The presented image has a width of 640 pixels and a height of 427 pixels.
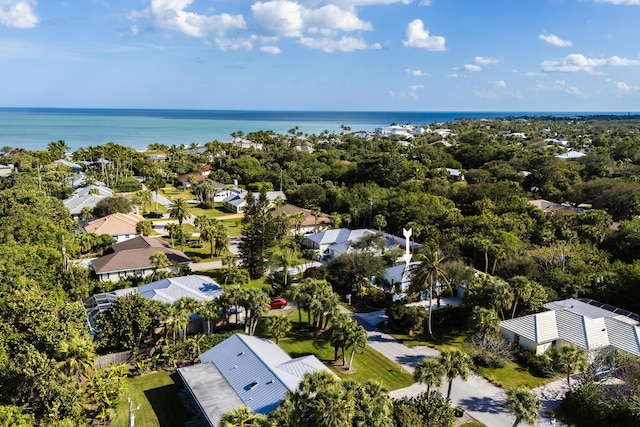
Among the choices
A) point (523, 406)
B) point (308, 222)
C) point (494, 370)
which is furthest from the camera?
point (308, 222)

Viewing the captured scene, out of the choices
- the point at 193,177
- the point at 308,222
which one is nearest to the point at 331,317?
the point at 308,222

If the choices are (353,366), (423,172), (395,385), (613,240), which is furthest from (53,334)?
(423,172)

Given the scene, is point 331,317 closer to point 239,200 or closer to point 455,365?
point 455,365

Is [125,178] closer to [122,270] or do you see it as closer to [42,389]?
[122,270]

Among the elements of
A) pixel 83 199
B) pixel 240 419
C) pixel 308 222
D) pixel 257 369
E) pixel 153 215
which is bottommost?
pixel 153 215

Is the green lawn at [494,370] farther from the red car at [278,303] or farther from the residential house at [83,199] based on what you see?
the residential house at [83,199]

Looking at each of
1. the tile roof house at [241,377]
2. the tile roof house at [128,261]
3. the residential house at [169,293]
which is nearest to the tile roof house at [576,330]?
the tile roof house at [241,377]
